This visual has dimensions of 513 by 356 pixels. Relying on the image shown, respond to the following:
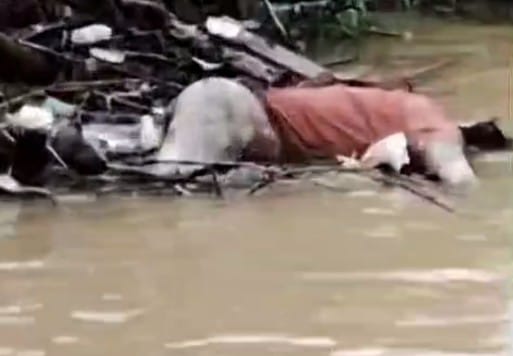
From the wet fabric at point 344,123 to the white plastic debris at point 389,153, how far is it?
9 centimetres

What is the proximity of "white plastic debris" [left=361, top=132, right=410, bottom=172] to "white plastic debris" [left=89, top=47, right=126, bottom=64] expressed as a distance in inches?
57.5

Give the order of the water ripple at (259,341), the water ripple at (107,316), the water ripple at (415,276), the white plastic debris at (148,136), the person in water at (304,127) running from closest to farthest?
1. the water ripple at (259,341)
2. the water ripple at (107,316)
3. the water ripple at (415,276)
4. the person in water at (304,127)
5. the white plastic debris at (148,136)

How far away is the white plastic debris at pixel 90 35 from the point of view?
735 centimetres

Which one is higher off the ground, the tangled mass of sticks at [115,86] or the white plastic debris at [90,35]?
the white plastic debris at [90,35]

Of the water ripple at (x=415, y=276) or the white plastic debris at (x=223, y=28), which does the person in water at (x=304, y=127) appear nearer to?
the white plastic debris at (x=223, y=28)

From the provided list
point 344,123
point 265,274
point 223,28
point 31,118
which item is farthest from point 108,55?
point 265,274

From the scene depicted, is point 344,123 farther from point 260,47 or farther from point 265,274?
point 265,274

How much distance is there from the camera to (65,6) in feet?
26.0

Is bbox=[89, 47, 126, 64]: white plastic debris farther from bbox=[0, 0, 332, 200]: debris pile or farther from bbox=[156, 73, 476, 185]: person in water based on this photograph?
bbox=[156, 73, 476, 185]: person in water

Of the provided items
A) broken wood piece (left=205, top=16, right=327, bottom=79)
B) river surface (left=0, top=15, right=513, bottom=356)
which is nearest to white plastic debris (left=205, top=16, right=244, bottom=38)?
broken wood piece (left=205, top=16, right=327, bottom=79)

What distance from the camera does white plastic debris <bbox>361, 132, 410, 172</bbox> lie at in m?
6.19

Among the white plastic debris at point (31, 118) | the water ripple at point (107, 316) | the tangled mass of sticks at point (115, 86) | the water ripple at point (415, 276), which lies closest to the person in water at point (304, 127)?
the tangled mass of sticks at point (115, 86)

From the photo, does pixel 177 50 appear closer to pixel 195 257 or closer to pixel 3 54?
pixel 3 54

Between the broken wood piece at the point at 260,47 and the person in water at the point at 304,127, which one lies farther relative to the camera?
the broken wood piece at the point at 260,47
